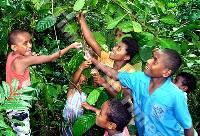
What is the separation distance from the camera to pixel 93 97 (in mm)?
2777

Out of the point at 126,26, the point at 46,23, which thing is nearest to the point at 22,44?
the point at 46,23

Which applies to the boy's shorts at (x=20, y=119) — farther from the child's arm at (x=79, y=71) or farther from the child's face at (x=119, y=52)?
the child's face at (x=119, y=52)

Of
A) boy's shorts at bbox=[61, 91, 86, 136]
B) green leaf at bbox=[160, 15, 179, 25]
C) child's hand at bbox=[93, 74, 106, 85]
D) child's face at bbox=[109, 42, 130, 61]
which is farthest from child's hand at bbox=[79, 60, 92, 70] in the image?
green leaf at bbox=[160, 15, 179, 25]

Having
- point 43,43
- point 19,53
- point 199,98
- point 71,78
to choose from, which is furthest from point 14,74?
point 199,98

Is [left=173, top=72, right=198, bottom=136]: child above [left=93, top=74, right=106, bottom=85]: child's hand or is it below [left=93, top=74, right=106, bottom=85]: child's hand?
below

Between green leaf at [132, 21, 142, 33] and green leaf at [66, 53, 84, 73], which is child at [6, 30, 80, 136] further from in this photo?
green leaf at [132, 21, 142, 33]

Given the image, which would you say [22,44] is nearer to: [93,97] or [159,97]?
[93,97]

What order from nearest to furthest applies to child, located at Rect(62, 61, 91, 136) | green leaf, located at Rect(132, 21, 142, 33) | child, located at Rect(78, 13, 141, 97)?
green leaf, located at Rect(132, 21, 142, 33)
child, located at Rect(78, 13, 141, 97)
child, located at Rect(62, 61, 91, 136)

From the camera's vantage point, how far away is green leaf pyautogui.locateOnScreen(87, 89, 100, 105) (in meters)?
2.76

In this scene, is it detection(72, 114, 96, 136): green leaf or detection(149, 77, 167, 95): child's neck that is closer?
detection(149, 77, 167, 95): child's neck

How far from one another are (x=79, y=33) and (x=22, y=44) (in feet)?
1.70

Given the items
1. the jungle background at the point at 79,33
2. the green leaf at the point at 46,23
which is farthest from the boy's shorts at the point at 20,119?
the green leaf at the point at 46,23

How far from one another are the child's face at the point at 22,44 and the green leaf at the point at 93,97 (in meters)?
0.66

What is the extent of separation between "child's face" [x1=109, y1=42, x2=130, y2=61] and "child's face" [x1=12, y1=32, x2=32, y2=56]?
713 millimetres
